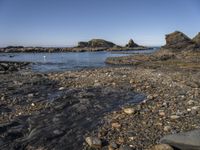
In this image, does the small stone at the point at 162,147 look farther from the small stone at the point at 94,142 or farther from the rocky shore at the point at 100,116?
the small stone at the point at 94,142

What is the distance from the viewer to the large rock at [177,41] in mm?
65438

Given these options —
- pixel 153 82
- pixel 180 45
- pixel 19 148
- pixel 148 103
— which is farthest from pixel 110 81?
pixel 180 45

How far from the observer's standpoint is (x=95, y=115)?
1284 cm

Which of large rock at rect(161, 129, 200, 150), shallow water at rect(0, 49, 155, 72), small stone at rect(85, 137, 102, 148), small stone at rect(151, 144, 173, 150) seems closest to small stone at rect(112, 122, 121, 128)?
small stone at rect(85, 137, 102, 148)

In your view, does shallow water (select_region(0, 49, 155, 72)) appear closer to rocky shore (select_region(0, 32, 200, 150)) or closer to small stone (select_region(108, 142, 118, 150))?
rocky shore (select_region(0, 32, 200, 150))

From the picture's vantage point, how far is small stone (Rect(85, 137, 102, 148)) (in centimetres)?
913

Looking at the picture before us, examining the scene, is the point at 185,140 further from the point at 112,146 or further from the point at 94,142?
the point at 94,142

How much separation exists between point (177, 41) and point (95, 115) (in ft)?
207

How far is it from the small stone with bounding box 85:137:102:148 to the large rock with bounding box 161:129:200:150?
6.71 feet

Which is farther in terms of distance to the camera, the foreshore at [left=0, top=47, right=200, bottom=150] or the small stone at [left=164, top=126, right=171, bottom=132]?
the small stone at [left=164, top=126, right=171, bottom=132]

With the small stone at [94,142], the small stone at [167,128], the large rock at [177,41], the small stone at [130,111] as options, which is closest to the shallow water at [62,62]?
the large rock at [177,41]

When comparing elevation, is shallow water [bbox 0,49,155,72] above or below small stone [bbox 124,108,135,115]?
below

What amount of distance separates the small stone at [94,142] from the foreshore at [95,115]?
135mm

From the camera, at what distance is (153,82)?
69.5 ft
